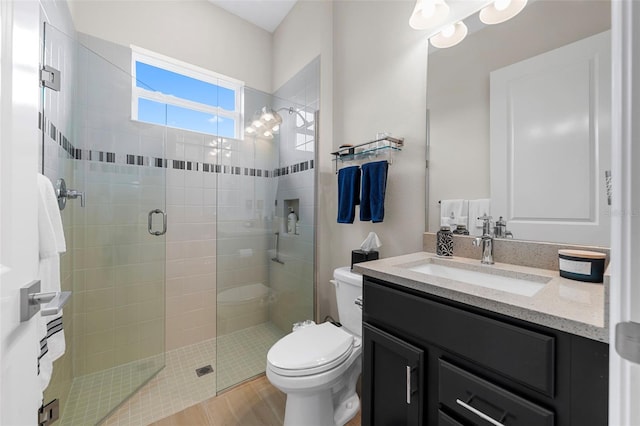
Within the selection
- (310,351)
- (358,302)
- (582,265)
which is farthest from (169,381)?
(582,265)

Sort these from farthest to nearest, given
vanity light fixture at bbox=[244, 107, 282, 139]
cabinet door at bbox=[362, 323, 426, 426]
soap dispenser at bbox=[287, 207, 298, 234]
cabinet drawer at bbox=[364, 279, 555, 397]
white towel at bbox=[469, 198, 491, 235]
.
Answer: soap dispenser at bbox=[287, 207, 298, 234] < vanity light fixture at bbox=[244, 107, 282, 139] < white towel at bbox=[469, 198, 491, 235] < cabinet door at bbox=[362, 323, 426, 426] < cabinet drawer at bbox=[364, 279, 555, 397]

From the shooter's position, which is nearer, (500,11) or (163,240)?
(500,11)

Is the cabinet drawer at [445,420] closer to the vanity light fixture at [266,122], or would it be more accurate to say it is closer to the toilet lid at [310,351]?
the toilet lid at [310,351]

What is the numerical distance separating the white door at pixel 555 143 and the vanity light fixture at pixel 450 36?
292mm

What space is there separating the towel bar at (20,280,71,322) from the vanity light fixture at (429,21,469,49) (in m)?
1.82

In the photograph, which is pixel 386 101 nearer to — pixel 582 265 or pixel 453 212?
pixel 453 212

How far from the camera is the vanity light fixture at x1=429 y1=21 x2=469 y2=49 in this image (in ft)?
4.31

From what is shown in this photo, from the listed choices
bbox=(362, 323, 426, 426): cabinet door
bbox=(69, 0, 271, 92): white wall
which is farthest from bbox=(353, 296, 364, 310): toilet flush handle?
bbox=(69, 0, 271, 92): white wall

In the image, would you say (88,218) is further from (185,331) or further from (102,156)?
(185,331)

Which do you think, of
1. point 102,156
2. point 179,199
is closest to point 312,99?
point 179,199

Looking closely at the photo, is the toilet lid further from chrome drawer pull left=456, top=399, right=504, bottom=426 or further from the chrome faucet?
the chrome faucet

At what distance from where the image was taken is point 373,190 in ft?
5.28

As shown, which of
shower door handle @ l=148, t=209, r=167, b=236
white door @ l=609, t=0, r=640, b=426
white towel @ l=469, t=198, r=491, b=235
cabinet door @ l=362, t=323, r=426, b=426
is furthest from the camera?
shower door handle @ l=148, t=209, r=167, b=236

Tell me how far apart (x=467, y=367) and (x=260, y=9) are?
2.95m
